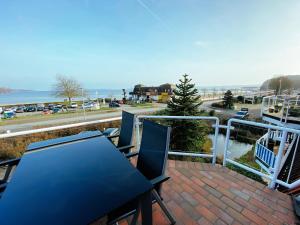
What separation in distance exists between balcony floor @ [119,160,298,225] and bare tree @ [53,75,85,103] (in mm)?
21254

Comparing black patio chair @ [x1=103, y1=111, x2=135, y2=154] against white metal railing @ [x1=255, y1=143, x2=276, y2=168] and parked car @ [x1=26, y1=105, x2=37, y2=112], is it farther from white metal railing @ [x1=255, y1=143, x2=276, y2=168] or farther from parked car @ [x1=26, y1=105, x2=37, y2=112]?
parked car @ [x1=26, y1=105, x2=37, y2=112]

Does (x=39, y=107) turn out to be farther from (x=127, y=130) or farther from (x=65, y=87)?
(x=127, y=130)

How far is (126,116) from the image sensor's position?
216cm

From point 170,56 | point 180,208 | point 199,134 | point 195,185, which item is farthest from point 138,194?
point 170,56

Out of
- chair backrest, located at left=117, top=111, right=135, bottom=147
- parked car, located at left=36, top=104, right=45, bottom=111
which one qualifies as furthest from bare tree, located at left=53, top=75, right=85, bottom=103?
chair backrest, located at left=117, top=111, right=135, bottom=147

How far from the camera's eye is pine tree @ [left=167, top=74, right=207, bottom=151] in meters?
6.40

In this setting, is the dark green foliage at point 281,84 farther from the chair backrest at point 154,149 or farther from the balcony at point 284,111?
the chair backrest at point 154,149

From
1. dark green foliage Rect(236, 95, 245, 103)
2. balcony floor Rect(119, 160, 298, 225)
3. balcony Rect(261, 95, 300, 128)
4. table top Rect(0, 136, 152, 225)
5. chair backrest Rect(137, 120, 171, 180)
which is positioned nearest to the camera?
table top Rect(0, 136, 152, 225)

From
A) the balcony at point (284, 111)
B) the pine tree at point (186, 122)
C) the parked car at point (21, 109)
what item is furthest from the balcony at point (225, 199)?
the parked car at point (21, 109)

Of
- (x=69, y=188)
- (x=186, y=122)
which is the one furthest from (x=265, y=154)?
(x=69, y=188)

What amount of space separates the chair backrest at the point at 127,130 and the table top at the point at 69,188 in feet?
1.86

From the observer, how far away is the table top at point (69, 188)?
2.28 ft

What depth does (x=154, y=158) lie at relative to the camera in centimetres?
133

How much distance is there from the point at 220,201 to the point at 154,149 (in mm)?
1224
